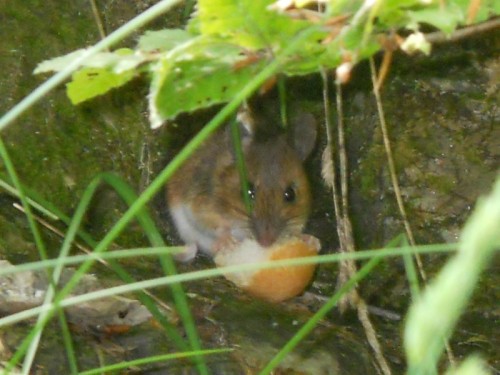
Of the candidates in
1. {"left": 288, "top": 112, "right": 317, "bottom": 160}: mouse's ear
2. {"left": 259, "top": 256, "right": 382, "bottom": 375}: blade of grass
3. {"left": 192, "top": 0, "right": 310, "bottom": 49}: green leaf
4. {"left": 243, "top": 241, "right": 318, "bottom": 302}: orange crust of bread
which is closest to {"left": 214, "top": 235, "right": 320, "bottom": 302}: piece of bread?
{"left": 243, "top": 241, "right": 318, "bottom": 302}: orange crust of bread

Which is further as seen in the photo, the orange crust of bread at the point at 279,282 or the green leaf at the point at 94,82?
the orange crust of bread at the point at 279,282

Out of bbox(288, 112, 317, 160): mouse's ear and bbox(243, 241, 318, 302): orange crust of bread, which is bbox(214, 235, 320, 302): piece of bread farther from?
bbox(288, 112, 317, 160): mouse's ear

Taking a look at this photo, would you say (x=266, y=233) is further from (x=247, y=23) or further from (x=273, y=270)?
(x=247, y=23)

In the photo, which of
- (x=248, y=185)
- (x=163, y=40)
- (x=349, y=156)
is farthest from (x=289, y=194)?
(x=163, y=40)

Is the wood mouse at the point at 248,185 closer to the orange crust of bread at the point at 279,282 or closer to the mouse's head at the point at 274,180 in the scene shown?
the mouse's head at the point at 274,180

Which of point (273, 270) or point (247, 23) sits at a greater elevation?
point (247, 23)

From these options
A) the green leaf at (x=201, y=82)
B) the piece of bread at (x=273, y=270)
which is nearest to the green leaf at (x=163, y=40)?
the green leaf at (x=201, y=82)
